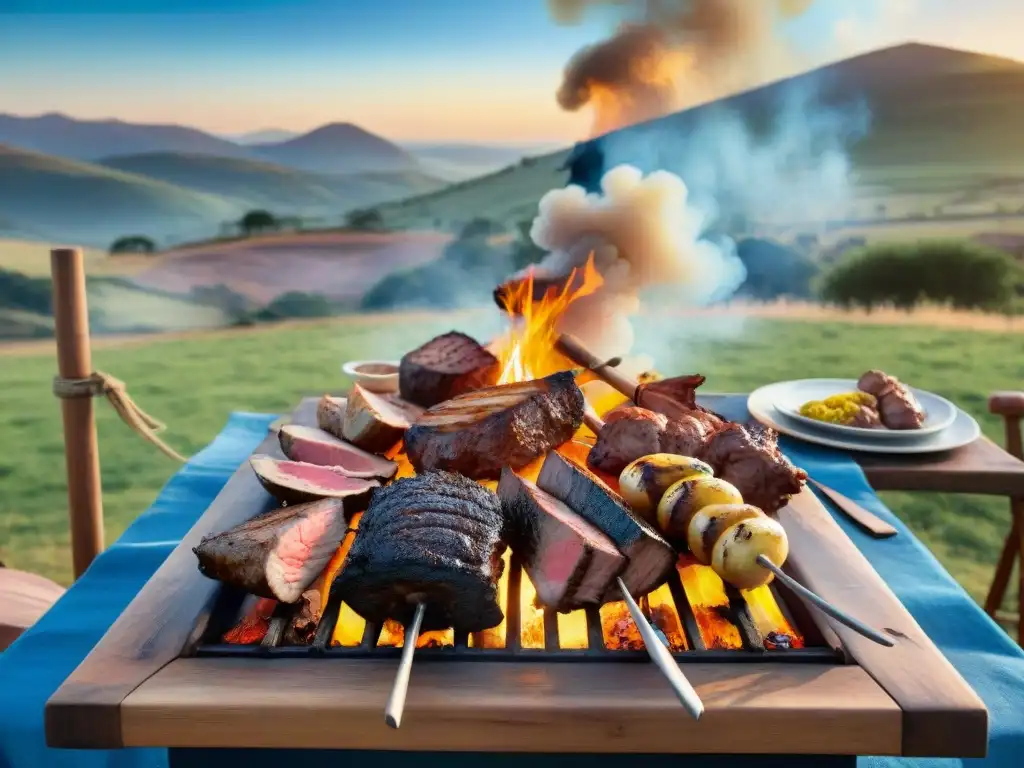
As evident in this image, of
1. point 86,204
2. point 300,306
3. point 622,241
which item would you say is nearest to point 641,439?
point 622,241

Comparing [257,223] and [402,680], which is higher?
[257,223]

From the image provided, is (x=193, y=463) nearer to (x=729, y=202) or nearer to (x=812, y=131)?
(x=729, y=202)

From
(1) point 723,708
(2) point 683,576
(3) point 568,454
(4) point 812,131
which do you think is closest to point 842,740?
(1) point 723,708

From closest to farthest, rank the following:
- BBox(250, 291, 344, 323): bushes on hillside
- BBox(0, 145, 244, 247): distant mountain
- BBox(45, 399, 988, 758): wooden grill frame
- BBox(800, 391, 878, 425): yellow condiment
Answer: BBox(45, 399, 988, 758): wooden grill frame, BBox(800, 391, 878, 425): yellow condiment, BBox(0, 145, 244, 247): distant mountain, BBox(250, 291, 344, 323): bushes on hillside

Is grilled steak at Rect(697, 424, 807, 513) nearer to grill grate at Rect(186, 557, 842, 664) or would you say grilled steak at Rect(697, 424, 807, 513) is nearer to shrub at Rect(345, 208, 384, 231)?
grill grate at Rect(186, 557, 842, 664)

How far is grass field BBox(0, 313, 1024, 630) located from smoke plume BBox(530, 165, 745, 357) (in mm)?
2315

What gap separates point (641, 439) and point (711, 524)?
60 cm

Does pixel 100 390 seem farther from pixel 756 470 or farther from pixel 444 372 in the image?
pixel 756 470

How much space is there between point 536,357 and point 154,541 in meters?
1.65

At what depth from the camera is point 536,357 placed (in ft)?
11.7

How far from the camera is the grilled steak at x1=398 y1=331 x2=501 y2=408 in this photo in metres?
3.18

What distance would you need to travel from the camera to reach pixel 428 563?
66.9 inches

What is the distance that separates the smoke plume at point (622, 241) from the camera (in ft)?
15.5

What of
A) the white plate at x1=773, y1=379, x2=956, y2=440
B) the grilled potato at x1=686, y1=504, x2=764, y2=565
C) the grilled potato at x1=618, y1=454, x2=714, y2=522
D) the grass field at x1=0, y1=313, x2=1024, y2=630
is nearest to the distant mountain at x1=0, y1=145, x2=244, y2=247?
the grass field at x1=0, y1=313, x2=1024, y2=630
